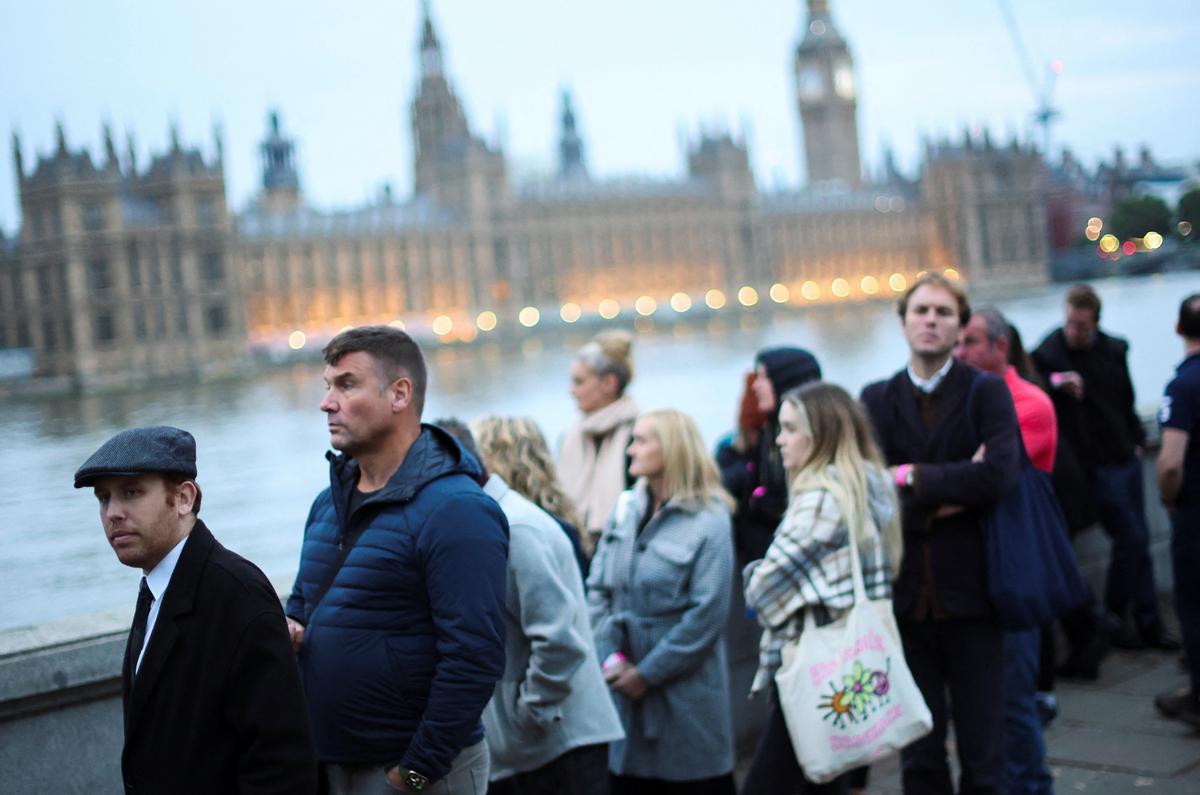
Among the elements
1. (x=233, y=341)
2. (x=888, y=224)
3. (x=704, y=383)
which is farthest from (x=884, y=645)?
(x=888, y=224)

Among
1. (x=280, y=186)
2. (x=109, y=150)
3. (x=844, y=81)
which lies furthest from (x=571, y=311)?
(x=109, y=150)

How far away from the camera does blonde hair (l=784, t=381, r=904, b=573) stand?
2.41 meters

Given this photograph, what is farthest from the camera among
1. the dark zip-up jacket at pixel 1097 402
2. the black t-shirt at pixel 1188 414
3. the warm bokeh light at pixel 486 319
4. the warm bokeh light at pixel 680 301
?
the warm bokeh light at pixel 680 301

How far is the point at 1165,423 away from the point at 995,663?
115cm

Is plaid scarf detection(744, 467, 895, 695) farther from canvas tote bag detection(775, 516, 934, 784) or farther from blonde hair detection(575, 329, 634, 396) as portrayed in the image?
blonde hair detection(575, 329, 634, 396)

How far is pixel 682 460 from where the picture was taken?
9.20 feet

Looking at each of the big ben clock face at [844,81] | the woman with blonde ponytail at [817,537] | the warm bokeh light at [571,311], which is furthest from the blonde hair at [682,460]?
the big ben clock face at [844,81]

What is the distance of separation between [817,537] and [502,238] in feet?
175

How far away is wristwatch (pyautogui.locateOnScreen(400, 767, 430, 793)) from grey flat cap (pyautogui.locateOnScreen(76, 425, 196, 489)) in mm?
557

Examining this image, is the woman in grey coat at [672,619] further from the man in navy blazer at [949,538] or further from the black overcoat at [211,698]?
the black overcoat at [211,698]

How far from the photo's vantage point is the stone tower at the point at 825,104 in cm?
8325

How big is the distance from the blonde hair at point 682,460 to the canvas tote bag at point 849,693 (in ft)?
1.67

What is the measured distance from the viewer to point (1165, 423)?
11.4 feet

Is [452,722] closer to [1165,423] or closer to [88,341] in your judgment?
[1165,423]
